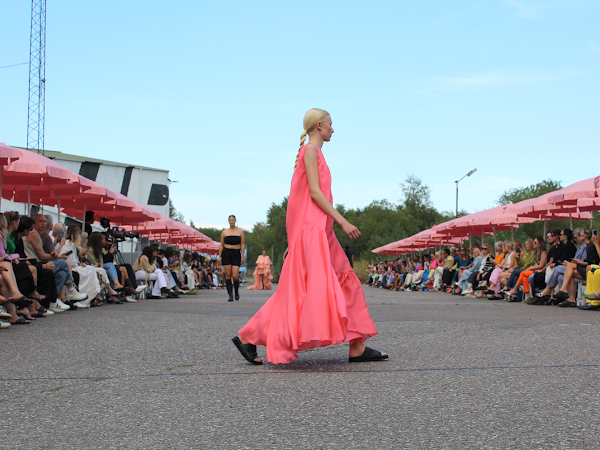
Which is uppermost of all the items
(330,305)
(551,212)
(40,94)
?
(40,94)

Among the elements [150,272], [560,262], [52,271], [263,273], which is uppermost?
[560,262]

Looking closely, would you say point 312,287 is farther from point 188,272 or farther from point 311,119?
point 188,272

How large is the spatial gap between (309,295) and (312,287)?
71 millimetres

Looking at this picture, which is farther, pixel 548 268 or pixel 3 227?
pixel 548 268

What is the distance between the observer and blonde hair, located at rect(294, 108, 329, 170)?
5.26 m

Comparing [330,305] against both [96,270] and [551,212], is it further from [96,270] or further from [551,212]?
[551,212]

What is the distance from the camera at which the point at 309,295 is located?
4.70m

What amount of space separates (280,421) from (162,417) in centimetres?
58

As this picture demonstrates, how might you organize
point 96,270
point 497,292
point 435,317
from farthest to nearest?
point 497,292, point 96,270, point 435,317

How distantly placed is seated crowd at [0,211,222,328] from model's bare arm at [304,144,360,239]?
456 centimetres

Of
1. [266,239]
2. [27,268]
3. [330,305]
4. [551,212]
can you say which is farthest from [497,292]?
[266,239]

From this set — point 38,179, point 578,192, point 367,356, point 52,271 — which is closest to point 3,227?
point 52,271

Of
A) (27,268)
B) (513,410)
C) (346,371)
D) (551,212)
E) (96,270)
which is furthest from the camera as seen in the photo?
(551,212)

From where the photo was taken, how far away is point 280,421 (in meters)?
3.12
